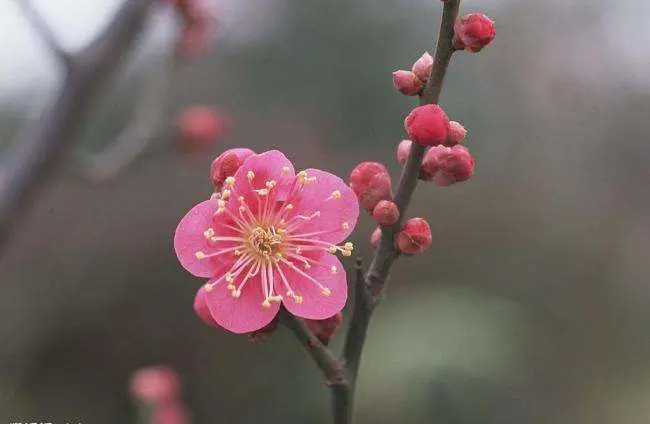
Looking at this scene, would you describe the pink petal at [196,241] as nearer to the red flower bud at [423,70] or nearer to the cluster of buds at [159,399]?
the red flower bud at [423,70]

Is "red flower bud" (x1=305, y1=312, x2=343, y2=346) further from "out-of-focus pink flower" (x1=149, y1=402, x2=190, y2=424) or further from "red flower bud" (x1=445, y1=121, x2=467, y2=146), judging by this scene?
"out-of-focus pink flower" (x1=149, y1=402, x2=190, y2=424)

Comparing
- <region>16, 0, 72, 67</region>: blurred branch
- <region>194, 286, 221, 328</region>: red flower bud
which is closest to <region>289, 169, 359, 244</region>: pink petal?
<region>194, 286, 221, 328</region>: red flower bud

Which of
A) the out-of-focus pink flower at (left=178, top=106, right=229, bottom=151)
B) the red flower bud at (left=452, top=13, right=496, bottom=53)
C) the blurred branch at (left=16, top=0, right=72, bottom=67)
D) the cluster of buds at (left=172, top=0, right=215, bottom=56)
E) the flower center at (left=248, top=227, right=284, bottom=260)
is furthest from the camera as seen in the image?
the out-of-focus pink flower at (left=178, top=106, right=229, bottom=151)

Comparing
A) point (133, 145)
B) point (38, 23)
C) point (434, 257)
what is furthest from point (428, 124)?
point (434, 257)

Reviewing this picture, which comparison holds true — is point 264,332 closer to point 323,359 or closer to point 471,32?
point 323,359

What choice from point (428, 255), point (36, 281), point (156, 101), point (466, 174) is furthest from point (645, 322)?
point (36, 281)

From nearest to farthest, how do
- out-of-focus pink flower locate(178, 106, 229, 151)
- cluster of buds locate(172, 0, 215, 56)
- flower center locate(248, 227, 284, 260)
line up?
flower center locate(248, 227, 284, 260), cluster of buds locate(172, 0, 215, 56), out-of-focus pink flower locate(178, 106, 229, 151)

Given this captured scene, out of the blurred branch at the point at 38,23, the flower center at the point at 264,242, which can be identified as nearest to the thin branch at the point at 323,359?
the flower center at the point at 264,242
